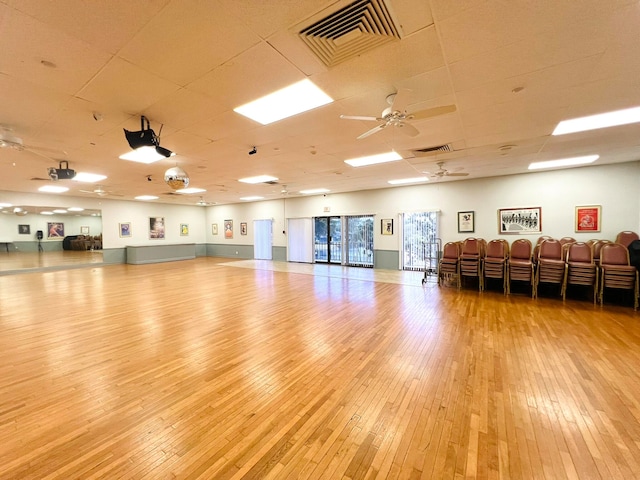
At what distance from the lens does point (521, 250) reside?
22.4 feet

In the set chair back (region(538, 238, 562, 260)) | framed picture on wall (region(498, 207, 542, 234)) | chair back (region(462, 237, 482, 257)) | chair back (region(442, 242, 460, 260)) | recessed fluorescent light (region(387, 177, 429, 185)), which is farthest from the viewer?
recessed fluorescent light (region(387, 177, 429, 185))

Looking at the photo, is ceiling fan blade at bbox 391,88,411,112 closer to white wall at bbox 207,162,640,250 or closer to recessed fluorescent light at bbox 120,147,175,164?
recessed fluorescent light at bbox 120,147,175,164

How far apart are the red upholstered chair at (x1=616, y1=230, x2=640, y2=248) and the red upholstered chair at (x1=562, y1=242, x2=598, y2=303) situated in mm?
1255

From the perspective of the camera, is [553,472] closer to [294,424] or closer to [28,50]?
[294,424]

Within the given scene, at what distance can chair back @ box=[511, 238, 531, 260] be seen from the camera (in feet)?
22.1

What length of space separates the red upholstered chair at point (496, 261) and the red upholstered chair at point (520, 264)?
106 millimetres

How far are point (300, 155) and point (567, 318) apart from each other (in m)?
5.58

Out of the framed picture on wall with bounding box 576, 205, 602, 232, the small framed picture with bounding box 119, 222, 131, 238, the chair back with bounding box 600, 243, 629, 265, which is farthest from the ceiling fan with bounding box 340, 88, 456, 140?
the small framed picture with bounding box 119, 222, 131, 238

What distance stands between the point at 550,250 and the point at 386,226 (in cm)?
497

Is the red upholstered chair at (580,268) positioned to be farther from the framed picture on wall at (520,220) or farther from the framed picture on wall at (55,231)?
the framed picture on wall at (55,231)

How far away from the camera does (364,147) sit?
515 cm

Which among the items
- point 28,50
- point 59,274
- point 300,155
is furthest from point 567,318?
point 59,274

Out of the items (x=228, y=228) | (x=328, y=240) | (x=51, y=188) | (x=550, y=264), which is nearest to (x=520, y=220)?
(x=550, y=264)

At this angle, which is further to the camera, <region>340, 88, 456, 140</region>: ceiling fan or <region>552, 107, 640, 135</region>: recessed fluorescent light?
<region>552, 107, 640, 135</region>: recessed fluorescent light
